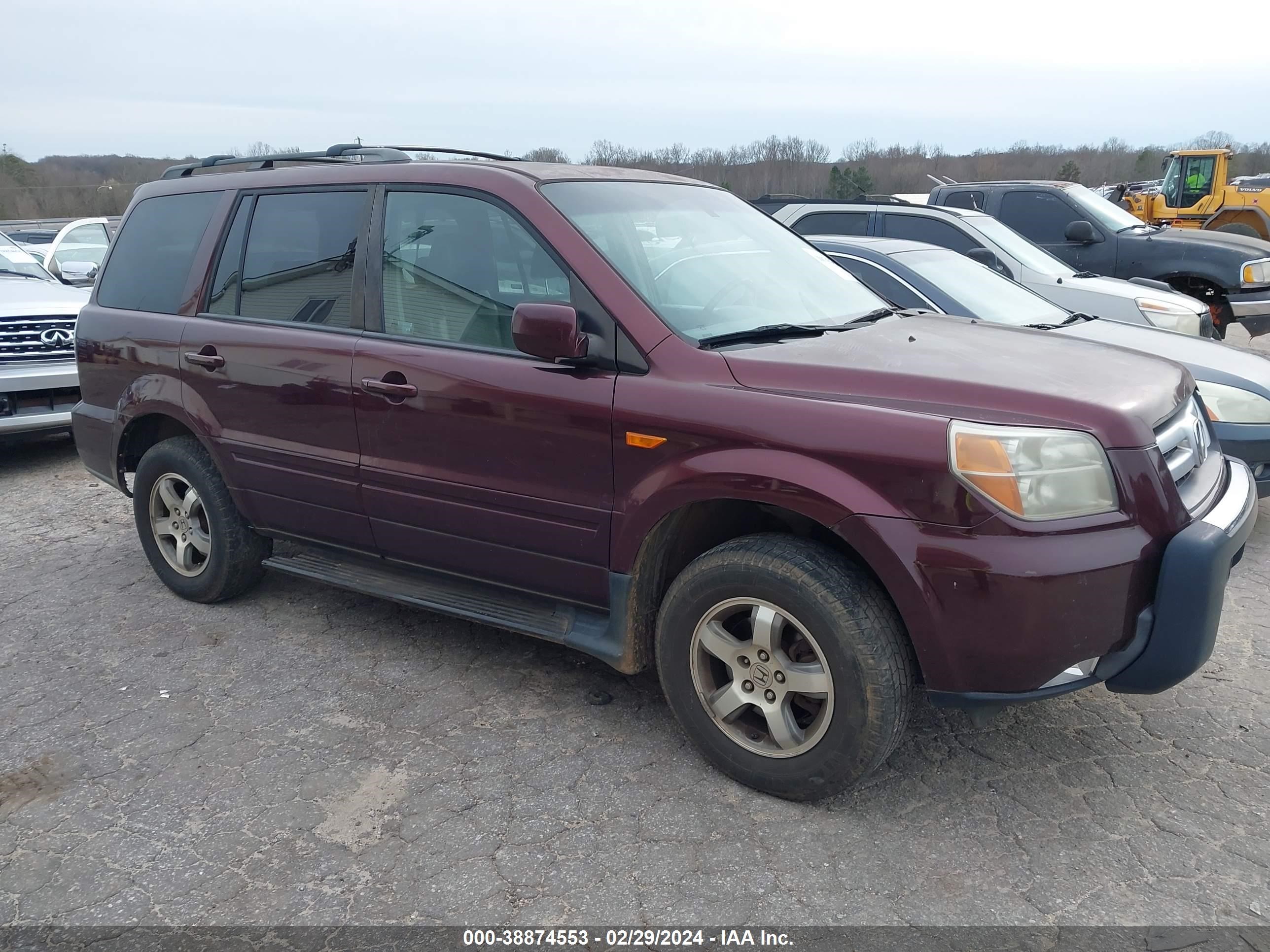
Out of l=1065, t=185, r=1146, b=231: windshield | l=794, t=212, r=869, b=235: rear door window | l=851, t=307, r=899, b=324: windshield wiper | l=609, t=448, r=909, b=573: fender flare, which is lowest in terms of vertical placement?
l=609, t=448, r=909, b=573: fender flare

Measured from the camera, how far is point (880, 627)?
2.78 metres

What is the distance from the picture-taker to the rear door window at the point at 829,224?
346 inches

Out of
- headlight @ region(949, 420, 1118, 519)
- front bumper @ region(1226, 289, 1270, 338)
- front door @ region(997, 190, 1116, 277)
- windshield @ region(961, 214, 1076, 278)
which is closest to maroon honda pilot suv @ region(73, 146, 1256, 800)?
headlight @ region(949, 420, 1118, 519)

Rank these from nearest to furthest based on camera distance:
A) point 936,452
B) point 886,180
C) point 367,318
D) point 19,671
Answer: point 936,452, point 367,318, point 19,671, point 886,180

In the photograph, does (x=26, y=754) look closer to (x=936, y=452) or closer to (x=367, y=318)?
(x=367, y=318)

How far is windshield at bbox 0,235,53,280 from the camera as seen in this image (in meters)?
8.69

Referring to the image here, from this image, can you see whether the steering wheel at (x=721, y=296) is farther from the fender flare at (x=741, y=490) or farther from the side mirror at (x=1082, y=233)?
the side mirror at (x=1082, y=233)

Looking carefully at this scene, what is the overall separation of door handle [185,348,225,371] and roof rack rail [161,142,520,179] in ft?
2.95

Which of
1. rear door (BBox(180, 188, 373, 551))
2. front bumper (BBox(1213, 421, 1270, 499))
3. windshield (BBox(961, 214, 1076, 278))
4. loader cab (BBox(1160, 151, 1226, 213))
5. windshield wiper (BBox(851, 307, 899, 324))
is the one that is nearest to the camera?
windshield wiper (BBox(851, 307, 899, 324))

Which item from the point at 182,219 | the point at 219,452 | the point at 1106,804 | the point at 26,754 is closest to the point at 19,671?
the point at 26,754

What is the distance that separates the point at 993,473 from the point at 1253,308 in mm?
9202

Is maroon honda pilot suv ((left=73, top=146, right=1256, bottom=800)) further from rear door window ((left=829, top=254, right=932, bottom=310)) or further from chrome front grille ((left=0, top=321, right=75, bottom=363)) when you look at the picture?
chrome front grille ((left=0, top=321, right=75, bottom=363))

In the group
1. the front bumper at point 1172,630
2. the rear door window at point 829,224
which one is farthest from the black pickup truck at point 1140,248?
the front bumper at point 1172,630

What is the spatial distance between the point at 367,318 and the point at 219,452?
1068 millimetres
